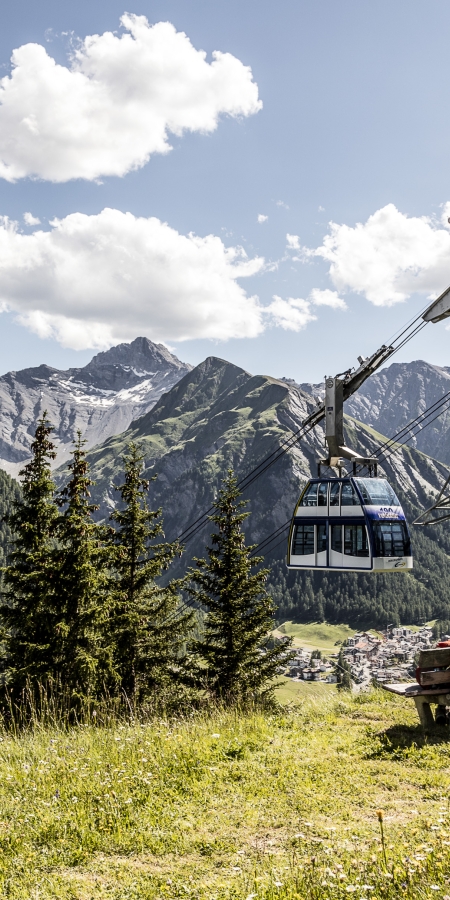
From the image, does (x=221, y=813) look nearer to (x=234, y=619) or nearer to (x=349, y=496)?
(x=349, y=496)

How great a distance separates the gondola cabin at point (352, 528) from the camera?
59.3 feet

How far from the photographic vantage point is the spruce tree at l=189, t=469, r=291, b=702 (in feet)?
82.1

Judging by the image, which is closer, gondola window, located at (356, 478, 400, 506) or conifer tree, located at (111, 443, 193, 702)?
gondola window, located at (356, 478, 400, 506)

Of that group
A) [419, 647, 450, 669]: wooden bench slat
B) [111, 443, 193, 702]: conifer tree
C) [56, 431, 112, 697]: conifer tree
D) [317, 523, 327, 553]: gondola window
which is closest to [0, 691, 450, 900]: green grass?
[419, 647, 450, 669]: wooden bench slat

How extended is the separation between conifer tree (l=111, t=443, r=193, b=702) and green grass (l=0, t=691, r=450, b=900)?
12.2 metres

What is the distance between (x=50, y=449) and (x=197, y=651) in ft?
35.4

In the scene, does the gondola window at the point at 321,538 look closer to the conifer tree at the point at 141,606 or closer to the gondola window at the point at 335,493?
the gondola window at the point at 335,493

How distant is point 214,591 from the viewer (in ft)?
85.9

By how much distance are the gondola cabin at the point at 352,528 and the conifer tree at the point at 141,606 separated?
6.89 m

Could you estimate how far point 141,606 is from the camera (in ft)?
77.2

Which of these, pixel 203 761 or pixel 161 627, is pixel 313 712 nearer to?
pixel 203 761

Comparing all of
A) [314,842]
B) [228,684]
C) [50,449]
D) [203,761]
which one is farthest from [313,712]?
[50,449]

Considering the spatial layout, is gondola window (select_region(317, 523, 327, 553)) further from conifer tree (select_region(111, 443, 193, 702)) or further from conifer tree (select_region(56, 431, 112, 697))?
conifer tree (select_region(56, 431, 112, 697))

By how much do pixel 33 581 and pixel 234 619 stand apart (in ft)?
28.6
